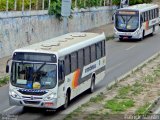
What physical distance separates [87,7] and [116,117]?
3587 centimetres

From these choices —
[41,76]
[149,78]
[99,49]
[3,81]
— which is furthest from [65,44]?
[149,78]

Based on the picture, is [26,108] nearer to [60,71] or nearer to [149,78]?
[60,71]

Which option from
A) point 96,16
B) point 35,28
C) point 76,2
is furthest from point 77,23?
point 35,28

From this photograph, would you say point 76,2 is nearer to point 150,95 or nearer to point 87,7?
point 87,7

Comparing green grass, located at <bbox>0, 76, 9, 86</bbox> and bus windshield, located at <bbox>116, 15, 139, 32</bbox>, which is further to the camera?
bus windshield, located at <bbox>116, 15, 139, 32</bbox>

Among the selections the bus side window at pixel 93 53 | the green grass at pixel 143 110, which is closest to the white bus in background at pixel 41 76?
the green grass at pixel 143 110

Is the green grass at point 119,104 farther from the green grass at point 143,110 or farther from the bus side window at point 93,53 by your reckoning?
the bus side window at point 93,53

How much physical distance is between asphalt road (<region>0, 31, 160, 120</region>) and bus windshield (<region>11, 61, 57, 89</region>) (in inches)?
44.9

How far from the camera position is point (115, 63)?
115ft

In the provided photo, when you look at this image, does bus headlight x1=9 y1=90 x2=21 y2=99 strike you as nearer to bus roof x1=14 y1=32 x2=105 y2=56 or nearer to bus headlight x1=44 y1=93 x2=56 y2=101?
bus headlight x1=44 y1=93 x2=56 y2=101

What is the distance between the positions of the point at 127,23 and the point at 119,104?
89.4 ft

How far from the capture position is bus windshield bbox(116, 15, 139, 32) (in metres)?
47.9

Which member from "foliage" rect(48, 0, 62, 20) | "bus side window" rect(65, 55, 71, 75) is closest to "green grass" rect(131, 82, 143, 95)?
"bus side window" rect(65, 55, 71, 75)

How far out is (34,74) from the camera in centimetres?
1970
